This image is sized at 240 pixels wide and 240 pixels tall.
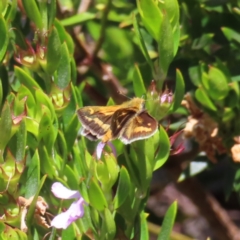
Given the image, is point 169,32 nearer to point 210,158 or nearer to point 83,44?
point 210,158

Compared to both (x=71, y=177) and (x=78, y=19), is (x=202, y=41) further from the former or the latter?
(x=71, y=177)

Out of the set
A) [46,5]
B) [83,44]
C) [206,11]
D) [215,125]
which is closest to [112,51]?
[83,44]

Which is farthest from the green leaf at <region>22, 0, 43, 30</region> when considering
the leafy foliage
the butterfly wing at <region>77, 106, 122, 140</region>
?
the butterfly wing at <region>77, 106, 122, 140</region>

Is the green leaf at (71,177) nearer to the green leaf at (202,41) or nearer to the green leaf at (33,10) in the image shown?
the green leaf at (33,10)

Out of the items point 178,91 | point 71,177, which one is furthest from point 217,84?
point 71,177

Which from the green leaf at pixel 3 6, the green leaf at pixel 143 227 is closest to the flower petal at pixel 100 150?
the green leaf at pixel 143 227

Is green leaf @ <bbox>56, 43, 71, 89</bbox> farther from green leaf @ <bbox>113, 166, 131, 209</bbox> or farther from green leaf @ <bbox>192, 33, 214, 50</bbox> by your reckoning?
green leaf @ <bbox>192, 33, 214, 50</bbox>
